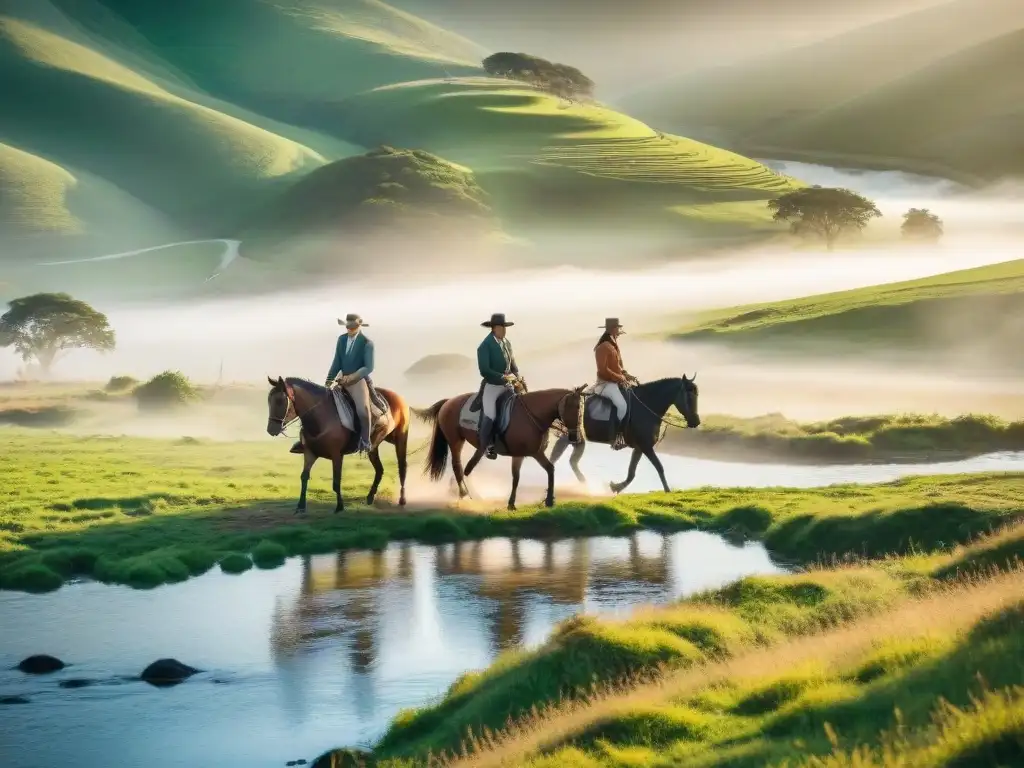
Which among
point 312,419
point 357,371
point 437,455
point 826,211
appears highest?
point 826,211

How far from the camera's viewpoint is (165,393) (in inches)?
2685

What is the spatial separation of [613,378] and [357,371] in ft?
21.3

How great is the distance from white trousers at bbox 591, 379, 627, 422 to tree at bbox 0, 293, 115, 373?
72.6m

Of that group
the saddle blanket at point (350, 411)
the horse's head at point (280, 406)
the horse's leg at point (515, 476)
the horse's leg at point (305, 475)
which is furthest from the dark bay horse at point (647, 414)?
the horse's head at point (280, 406)

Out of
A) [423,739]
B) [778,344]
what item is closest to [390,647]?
[423,739]

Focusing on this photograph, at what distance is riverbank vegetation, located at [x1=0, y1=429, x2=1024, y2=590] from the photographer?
83.0 ft

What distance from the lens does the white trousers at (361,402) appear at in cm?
3042

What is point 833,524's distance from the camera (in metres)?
27.0

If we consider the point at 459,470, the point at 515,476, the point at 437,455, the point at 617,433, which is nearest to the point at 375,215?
the point at 437,455

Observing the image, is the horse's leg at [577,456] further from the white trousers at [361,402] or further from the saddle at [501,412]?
the white trousers at [361,402]

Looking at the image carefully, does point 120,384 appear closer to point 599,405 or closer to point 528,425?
point 599,405

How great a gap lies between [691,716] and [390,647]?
298 inches

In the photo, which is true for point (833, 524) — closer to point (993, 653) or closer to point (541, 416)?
point (541, 416)

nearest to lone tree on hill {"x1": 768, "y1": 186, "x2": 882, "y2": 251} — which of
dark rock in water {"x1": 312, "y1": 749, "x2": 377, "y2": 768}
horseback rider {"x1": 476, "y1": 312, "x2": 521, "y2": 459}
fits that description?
horseback rider {"x1": 476, "y1": 312, "x2": 521, "y2": 459}
